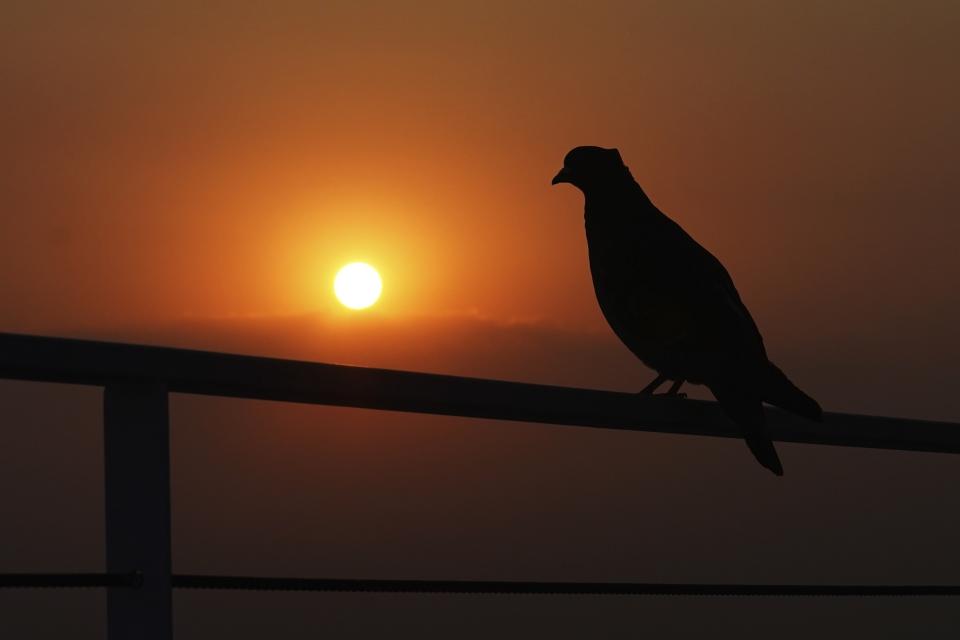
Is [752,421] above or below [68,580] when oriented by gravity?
above

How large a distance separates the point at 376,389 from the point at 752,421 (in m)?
1.43

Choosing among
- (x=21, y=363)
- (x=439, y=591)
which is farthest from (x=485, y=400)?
(x=21, y=363)

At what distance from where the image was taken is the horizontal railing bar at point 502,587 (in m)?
1.68

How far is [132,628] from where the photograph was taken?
5.37 ft

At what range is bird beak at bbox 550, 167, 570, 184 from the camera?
6.06 m

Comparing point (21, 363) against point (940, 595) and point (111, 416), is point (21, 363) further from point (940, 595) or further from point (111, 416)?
point (940, 595)

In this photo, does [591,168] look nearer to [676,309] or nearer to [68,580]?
[676,309]

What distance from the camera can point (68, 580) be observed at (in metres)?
1.53

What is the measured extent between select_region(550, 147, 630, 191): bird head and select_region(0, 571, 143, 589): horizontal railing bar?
4.25 metres

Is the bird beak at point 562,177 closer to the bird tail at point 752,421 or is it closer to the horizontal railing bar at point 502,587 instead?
the bird tail at point 752,421

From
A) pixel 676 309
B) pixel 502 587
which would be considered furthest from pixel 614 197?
pixel 502 587

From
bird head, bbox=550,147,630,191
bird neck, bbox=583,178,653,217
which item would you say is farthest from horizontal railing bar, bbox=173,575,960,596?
bird head, bbox=550,147,630,191

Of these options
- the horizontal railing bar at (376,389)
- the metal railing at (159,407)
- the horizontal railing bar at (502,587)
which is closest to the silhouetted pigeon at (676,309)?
the horizontal railing bar at (376,389)

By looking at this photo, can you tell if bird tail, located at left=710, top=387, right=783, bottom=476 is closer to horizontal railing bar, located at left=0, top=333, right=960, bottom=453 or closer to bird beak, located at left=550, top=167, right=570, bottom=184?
horizontal railing bar, located at left=0, top=333, right=960, bottom=453
